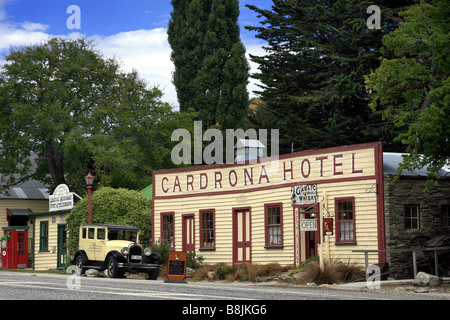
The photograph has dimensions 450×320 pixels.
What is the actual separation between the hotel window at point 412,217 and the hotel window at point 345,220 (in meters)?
1.77

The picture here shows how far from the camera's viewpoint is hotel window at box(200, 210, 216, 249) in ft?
99.6

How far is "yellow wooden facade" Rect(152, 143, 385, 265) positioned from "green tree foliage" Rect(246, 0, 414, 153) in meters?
8.43

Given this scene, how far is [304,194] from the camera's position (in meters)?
26.4

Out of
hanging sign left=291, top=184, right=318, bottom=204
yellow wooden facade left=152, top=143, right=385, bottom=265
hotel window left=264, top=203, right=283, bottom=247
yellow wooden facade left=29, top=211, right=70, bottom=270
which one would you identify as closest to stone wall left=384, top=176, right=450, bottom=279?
yellow wooden facade left=152, top=143, right=385, bottom=265

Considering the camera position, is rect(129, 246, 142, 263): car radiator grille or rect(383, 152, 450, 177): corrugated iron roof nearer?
rect(383, 152, 450, 177): corrugated iron roof

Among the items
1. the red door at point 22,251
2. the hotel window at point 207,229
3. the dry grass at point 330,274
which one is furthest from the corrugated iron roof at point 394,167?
the red door at point 22,251

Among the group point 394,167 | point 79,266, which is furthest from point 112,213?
point 394,167

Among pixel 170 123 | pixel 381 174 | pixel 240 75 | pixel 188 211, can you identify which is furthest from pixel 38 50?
pixel 381 174

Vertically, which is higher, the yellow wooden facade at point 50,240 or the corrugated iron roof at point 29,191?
the corrugated iron roof at point 29,191

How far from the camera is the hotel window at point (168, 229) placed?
31981mm

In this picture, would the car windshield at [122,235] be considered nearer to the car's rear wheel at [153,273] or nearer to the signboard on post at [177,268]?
the car's rear wheel at [153,273]

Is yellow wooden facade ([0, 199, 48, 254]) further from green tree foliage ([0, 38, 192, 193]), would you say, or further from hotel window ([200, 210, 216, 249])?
hotel window ([200, 210, 216, 249])

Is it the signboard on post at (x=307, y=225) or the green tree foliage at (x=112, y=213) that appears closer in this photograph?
the signboard on post at (x=307, y=225)

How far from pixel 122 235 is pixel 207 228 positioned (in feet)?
Result: 14.4
